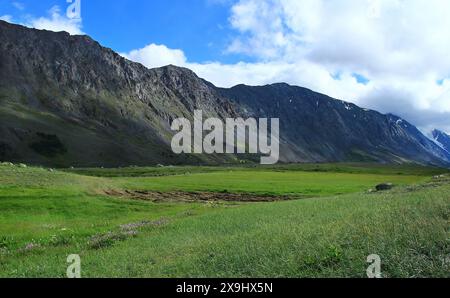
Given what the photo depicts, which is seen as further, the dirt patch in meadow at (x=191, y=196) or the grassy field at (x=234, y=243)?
the dirt patch in meadow at (x=191, y=196)

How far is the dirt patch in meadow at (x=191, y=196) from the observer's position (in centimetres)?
6817

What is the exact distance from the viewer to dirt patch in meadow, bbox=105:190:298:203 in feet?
224

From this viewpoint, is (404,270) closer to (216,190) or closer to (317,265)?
(317,265)

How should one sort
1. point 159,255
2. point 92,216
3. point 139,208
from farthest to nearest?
1. point 139,208
2. point 92,216
3. point 159,255

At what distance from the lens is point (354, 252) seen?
15.4m

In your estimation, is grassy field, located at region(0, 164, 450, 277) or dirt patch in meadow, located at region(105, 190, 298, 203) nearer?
grassy field, located at region(0, 164, 450, 277)

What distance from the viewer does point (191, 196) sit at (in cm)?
7462

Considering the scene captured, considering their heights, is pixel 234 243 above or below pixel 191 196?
above

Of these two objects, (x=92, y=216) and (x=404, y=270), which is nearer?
(x=404, y=270)

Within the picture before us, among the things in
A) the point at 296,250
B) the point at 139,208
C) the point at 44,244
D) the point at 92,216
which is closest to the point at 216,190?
the point at 139,208

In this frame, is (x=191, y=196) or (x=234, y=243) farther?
(x=191, y=196)
